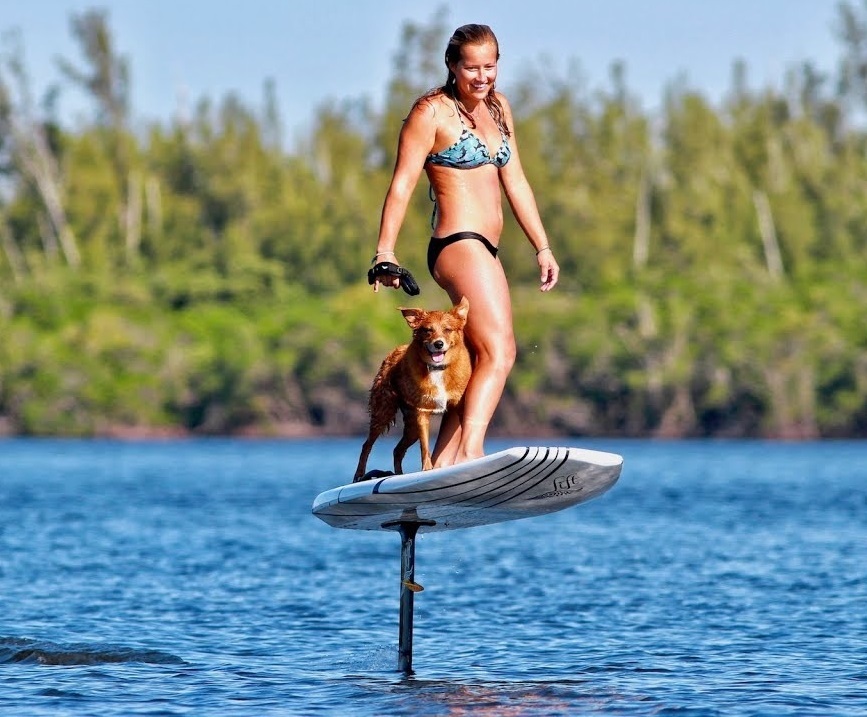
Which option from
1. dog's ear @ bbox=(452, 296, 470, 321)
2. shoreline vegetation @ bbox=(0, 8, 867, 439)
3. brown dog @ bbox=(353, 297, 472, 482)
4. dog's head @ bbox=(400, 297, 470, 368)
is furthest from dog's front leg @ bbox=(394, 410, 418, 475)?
shoreline vegetation @ bbox=(0, 8, 867, 439)

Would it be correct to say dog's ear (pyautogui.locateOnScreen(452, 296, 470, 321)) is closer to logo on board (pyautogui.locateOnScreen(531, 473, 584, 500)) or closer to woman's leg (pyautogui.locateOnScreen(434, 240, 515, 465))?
woman's leg (pyautogui.locateOnScreen(434, 240, 515, 465))

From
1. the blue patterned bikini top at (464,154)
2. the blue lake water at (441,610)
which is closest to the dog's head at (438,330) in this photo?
the blue patterned bikini top at (464,154)

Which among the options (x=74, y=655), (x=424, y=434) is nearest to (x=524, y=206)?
(x=424, y=434)

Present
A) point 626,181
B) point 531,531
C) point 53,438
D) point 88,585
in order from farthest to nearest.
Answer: point 626,181 → point 53,438 → point 531,531 → point 88,585

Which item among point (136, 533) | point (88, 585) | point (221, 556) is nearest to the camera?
point (88, 585)

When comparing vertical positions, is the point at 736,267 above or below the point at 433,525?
above

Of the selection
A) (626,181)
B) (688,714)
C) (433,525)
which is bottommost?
(688,714)

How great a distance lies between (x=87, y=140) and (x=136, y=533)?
216 ft

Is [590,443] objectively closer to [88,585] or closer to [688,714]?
[88,585]

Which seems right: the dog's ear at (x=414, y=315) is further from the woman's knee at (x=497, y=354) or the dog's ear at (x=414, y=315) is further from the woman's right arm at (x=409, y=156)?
the woman's knee at (x=497, y=354)

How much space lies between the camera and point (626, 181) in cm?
10275

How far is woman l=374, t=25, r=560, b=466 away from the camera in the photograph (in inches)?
486

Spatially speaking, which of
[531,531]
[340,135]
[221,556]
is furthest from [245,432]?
[221,556]

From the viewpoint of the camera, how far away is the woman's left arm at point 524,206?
502 inches
